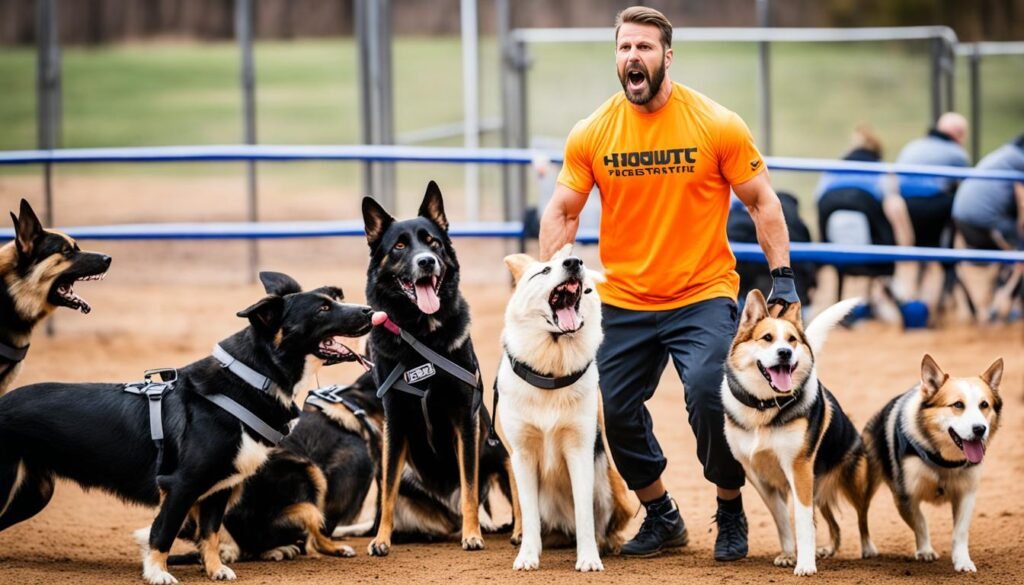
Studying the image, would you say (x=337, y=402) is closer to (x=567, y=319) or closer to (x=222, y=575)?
(x=222, y=575)

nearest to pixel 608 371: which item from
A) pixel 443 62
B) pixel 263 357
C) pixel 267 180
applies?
pixel 263 357

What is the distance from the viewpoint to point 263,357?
546cm

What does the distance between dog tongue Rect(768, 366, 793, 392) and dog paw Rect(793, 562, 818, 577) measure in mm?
731

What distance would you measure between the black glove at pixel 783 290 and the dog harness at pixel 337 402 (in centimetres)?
208

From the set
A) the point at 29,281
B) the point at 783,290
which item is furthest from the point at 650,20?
the point at 29,281

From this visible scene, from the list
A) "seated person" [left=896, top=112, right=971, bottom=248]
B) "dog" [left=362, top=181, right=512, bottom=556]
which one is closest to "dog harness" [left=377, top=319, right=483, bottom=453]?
"dog" [left=362, top=181, right=512, bottom=556]

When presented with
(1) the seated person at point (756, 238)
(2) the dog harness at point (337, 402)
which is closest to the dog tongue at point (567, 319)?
(2) the dog harness at point (337, 402)

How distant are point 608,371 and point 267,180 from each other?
20577 millimetres

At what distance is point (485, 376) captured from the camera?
390 inches

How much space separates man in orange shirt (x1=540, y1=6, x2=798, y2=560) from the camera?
570 cm

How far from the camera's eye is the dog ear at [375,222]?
20.1 ft

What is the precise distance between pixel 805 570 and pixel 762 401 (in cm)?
71

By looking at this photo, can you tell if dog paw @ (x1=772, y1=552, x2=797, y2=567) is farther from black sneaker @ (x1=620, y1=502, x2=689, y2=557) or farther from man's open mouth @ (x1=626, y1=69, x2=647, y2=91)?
man's open mouth @ (x1=626, y1=69, x2=647, y2=91)

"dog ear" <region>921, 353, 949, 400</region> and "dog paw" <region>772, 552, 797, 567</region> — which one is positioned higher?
"dog ear" <region>921, 353, 949, 400</region>
